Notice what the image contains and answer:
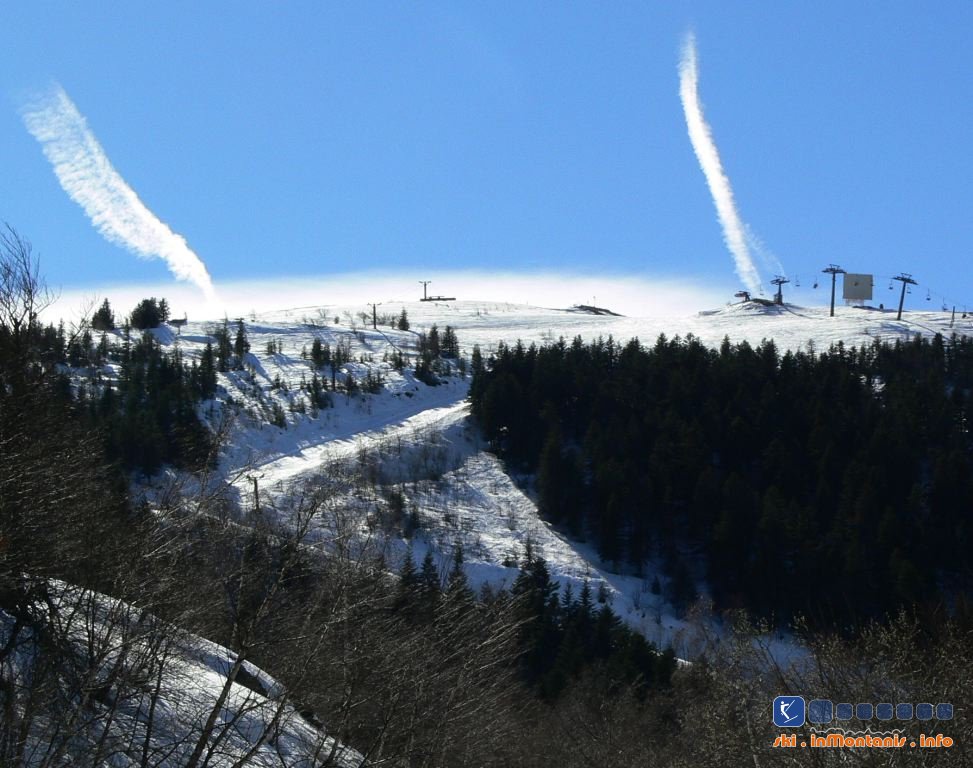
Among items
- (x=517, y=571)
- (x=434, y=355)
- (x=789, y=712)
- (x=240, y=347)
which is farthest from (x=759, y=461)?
(x=789, y=712)

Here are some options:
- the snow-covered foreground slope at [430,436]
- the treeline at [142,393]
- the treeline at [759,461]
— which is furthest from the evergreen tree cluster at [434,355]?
the treeline at [142,393]

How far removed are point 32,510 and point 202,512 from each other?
3678mm

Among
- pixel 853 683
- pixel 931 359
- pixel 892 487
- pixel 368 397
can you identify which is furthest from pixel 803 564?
pixel 853 683

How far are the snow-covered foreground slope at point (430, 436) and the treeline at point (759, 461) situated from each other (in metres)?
3.98

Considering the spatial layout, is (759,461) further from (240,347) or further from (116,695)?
(116,695)

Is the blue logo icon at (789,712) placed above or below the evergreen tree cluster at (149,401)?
above

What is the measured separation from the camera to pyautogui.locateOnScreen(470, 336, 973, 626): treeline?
7756cm

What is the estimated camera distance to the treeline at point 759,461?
77.6m

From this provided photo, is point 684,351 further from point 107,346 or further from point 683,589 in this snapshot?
point 107,346

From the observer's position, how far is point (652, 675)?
46.8 metres

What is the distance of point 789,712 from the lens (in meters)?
16.6

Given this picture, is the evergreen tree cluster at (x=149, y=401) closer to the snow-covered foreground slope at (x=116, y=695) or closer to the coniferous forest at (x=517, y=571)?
the coniferous forest at (x=517, y=571)

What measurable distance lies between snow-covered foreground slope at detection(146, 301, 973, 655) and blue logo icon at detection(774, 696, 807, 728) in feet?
74.1

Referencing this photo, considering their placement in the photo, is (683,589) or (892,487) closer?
(683,589)
